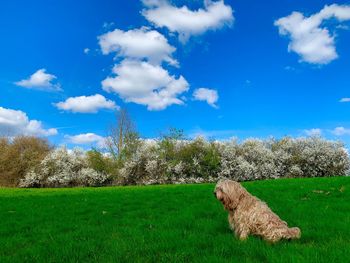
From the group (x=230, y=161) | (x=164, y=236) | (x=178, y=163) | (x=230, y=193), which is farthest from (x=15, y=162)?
(x=230, y=193)

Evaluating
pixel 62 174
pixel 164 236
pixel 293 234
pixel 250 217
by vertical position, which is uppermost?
pixel 62 174

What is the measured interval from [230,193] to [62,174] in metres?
49.9

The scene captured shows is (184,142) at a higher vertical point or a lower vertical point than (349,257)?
higher

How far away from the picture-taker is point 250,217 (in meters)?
7.71

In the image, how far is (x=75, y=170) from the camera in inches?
2200

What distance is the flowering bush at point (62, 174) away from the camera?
53906mm

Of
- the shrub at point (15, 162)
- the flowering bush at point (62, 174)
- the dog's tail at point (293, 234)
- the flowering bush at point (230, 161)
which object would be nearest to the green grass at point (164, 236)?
the dog's tail at point (293, 234)

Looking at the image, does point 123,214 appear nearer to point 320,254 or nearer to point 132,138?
point 320,254

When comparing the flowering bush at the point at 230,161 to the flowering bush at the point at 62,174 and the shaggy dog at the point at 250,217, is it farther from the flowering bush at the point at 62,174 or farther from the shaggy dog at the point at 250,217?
the shaggy dog at the point at 250,217

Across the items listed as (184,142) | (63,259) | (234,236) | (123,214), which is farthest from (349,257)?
(184,142)

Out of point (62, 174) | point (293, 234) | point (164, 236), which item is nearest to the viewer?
point (293, 234)

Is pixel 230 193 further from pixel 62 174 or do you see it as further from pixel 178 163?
pixel 62 174

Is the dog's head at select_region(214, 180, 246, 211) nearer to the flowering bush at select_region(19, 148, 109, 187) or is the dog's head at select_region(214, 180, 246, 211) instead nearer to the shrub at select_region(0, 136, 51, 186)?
the flowering bush at select_region(19, 148, 109, 187)

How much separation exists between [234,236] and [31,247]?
4.58 meters
